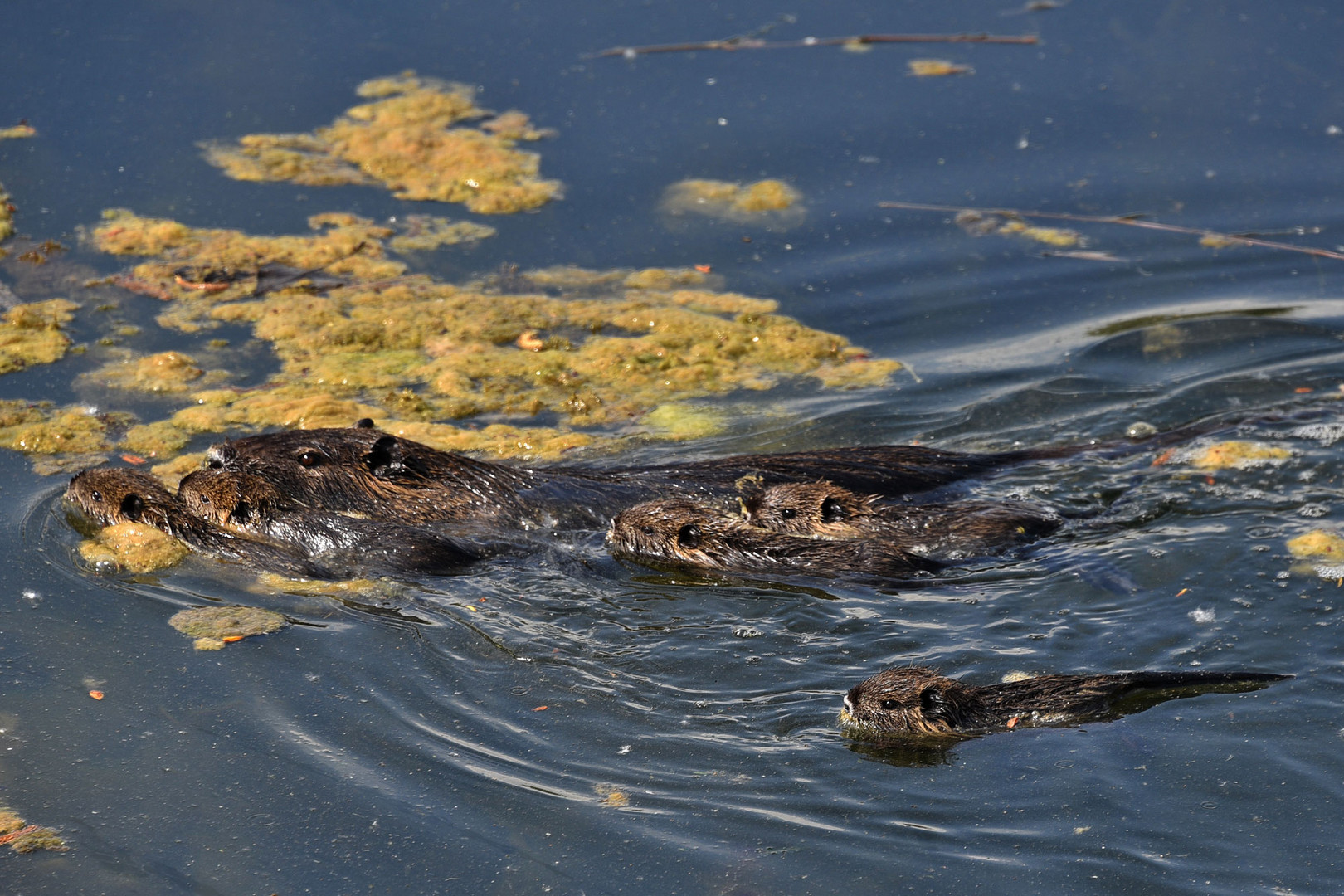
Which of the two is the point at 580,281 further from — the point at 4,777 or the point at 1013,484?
the point at 4,777

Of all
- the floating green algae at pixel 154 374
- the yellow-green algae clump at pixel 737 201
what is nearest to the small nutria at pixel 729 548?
the floating green algae at pixel 154 374

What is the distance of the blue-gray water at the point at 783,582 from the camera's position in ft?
16.0

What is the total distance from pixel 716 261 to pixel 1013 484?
11.3 feet

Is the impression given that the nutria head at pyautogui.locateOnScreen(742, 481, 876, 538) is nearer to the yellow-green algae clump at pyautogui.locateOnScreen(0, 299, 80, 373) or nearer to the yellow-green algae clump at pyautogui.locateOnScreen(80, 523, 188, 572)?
the yellow-green algae clump at pyautogui.locateOnScreen(80, 523, 188, 572)

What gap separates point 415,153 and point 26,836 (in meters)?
7.64

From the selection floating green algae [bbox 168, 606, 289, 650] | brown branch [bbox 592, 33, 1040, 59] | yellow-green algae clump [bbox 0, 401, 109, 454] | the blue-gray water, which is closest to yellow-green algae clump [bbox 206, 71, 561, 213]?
the blue-gray water

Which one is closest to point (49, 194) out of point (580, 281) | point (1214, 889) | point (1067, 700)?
point (580, 281)

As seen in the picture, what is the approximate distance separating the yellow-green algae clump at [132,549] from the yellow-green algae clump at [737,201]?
5142mm

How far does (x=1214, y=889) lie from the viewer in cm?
457

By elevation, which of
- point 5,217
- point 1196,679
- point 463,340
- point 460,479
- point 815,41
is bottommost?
point 1196,679

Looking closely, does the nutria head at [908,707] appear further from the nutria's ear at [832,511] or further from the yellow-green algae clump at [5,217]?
the yellow-green algae clump at [5,217]

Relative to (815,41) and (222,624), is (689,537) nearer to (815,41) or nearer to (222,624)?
(222,624)

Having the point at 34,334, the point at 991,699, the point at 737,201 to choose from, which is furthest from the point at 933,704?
the point at 34,334

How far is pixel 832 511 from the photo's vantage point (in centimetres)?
720
